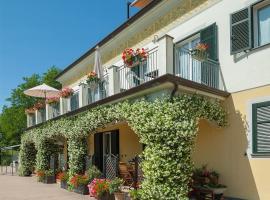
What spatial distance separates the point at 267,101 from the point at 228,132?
5.71ft

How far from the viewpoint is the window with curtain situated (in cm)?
1092

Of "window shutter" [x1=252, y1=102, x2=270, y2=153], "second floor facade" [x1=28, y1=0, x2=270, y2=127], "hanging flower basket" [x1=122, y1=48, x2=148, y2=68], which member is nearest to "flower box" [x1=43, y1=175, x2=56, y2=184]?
"second floor facade" [x1=28, y1=0, x2=270, y2=127]

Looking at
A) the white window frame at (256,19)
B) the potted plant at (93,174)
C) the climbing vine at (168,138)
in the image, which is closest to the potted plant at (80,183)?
the potted plant at (93,174)

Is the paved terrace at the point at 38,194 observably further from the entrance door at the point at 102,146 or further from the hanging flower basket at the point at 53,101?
the hanging flower basket at the point at 53,101

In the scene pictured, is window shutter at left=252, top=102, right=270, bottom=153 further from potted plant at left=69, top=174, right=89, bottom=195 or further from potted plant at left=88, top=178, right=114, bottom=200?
potted plant at left=69, top=174, right=89, bottom=195

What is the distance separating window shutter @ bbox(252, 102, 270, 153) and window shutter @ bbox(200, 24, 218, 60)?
2.42 metres

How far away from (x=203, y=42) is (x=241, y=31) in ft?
5.49

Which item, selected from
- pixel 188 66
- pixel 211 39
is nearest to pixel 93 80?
pixel 188 66

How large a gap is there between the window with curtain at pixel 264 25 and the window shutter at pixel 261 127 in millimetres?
1871

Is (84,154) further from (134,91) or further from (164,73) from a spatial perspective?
(164,73)

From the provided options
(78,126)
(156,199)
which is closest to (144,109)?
(156,199)

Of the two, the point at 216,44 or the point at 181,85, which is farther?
the point at 216,44

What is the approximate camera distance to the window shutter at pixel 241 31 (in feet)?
36.7

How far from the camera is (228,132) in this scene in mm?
11750
